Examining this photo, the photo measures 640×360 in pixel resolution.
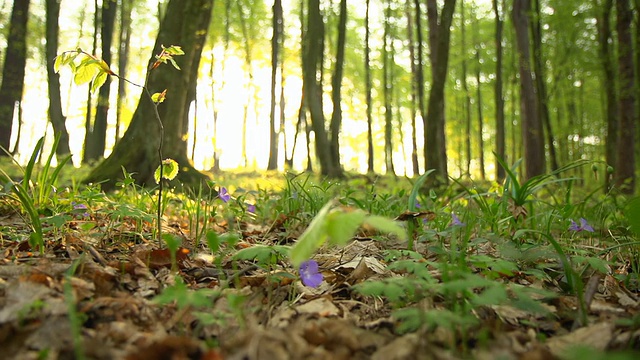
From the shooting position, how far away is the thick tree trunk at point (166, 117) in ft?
13.7

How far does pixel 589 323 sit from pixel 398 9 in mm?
16741

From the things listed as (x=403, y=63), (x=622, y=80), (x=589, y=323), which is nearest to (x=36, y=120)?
(x=403, y=63)

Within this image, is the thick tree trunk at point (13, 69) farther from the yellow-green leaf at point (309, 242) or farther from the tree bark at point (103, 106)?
the yellow-green leaf at point (309, 242)

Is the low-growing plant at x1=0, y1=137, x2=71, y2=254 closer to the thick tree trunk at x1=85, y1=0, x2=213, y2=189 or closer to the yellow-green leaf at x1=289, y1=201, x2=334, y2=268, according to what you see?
the yellow-green leaf at x1=289, y1=201, x2=334, y2=268

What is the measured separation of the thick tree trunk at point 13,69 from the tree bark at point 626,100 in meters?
11.7

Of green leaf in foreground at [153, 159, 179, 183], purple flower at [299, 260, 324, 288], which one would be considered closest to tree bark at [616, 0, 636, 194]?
purple flower at [299, 260, 324, 288]

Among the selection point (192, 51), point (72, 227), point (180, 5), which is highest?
point (180, 5)

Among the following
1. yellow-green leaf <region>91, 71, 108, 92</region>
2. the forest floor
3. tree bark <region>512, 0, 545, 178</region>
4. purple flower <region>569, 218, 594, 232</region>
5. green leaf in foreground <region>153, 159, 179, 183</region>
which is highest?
tree bark <region>512, 0, 545, 178</region>

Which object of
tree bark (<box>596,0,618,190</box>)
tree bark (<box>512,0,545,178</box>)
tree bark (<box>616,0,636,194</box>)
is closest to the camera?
tree bark (<box>616,0,636,194</box>)

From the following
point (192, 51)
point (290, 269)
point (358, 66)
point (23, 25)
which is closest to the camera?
point (290, 269)

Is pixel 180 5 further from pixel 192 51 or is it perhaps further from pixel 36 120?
pixel 36 120

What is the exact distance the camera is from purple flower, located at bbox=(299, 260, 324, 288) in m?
1.39

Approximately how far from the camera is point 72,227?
6.67ft

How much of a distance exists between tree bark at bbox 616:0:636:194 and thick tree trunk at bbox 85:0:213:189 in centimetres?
664
